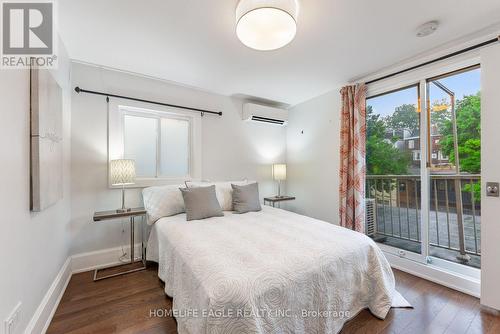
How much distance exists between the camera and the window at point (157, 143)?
9.32ft

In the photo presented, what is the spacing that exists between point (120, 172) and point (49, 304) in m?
1.26

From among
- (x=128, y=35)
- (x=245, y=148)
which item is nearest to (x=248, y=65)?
(x=128, y=35)

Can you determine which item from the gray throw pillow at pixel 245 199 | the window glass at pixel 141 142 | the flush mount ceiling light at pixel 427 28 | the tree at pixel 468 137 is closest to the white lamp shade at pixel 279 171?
the gray throw pillow at pixel 245 199

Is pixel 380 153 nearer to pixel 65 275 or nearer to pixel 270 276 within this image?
pixel 270 276

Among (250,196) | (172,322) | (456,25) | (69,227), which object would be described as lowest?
(172,322)

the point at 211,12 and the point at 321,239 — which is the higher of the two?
the point at 211,12

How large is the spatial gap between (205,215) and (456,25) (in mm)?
2939

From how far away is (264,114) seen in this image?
368cm

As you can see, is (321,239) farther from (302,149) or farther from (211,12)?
(302,149)

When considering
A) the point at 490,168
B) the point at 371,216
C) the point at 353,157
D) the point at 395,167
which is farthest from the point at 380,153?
the point at 490,168

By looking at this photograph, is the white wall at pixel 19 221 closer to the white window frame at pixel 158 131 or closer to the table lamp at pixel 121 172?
the table lamp at pixel 121 172

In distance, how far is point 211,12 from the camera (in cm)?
168

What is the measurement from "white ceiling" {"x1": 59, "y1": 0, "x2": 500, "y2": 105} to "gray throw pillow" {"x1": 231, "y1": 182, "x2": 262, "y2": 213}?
152cm

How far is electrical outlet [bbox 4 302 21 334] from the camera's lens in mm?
1078
